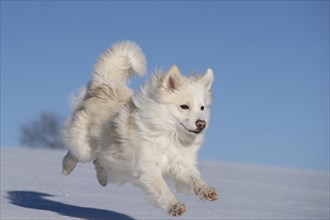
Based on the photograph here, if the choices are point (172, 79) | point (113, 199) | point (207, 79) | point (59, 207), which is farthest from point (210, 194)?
point (113, 199)

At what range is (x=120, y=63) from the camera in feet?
25.2

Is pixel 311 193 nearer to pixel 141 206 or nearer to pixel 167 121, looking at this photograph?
pixel 141 206

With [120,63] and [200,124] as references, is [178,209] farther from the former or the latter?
[120,63]

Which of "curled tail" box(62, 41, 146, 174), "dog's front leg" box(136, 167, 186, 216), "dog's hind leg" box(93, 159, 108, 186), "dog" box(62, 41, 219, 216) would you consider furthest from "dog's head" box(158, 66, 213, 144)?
"dog's hind leg" box(93, 159, 108, 186)

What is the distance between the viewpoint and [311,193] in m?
13.5

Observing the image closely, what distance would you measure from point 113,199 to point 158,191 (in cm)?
378

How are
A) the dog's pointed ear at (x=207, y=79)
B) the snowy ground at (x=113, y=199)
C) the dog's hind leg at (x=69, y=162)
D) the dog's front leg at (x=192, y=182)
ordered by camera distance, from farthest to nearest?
1. the snowy ground at (x=113, y=199)
2. the dog's hind leg at (x=69, y=162)
3. the dog's pointed ear at (x=207, y=79)
4. the dog's front leg at (x=192, y=182)

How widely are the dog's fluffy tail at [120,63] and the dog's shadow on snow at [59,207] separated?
163cm

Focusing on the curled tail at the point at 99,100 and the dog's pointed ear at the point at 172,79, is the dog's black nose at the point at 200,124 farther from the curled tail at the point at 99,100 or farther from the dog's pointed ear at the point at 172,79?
the curled tail at the point at 99,100

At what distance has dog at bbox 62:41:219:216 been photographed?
19.2 feet

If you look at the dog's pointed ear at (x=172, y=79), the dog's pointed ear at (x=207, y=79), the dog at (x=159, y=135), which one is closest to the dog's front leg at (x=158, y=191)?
the dog at (x=159, y=135)

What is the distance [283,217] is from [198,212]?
1.35m

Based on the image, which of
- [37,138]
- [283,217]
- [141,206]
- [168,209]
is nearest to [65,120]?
[141,206]

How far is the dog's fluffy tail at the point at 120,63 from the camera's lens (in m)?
7.63
